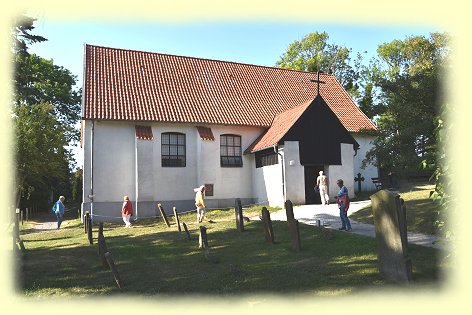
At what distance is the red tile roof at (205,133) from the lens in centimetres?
2247

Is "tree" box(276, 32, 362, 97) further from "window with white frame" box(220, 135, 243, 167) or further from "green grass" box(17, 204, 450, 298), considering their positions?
"green grass" box(17, 204, 450, 298)

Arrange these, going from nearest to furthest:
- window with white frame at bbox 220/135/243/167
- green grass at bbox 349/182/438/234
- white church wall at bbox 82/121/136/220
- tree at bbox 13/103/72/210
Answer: green grass at bbox 349/182/438/234 < white church wall at bbox 82/121/136/220 < window with white frame at bbox 220/135/243/167 < tree at bbox 13/103/72/210

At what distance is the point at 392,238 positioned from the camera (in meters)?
6.94

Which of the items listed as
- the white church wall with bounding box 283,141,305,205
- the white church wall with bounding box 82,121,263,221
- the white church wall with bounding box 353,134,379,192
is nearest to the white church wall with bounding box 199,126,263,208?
the white church wall with bounding box 82,121,263,221

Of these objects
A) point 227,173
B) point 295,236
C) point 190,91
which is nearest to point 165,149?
point 227,173

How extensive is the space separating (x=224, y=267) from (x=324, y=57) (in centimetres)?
3947

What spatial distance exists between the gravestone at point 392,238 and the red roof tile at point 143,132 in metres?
15.8

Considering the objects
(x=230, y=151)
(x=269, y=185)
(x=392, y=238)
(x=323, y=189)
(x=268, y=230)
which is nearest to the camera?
(x=392, y=238)

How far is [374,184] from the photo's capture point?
2617 cm

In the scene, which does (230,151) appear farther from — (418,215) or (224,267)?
(224,267)

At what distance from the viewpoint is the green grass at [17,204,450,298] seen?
682cm

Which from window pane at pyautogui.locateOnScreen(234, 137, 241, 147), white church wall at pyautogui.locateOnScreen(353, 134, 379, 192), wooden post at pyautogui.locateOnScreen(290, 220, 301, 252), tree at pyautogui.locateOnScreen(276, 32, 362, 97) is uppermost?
tree at pyautogui.locateOnScreen(276, 32, 362, 97)

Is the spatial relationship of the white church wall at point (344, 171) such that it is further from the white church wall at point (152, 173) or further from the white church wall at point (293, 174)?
the white church wall at point (152, 173)

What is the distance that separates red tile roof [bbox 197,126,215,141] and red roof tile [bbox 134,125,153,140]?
2944 millimetres
